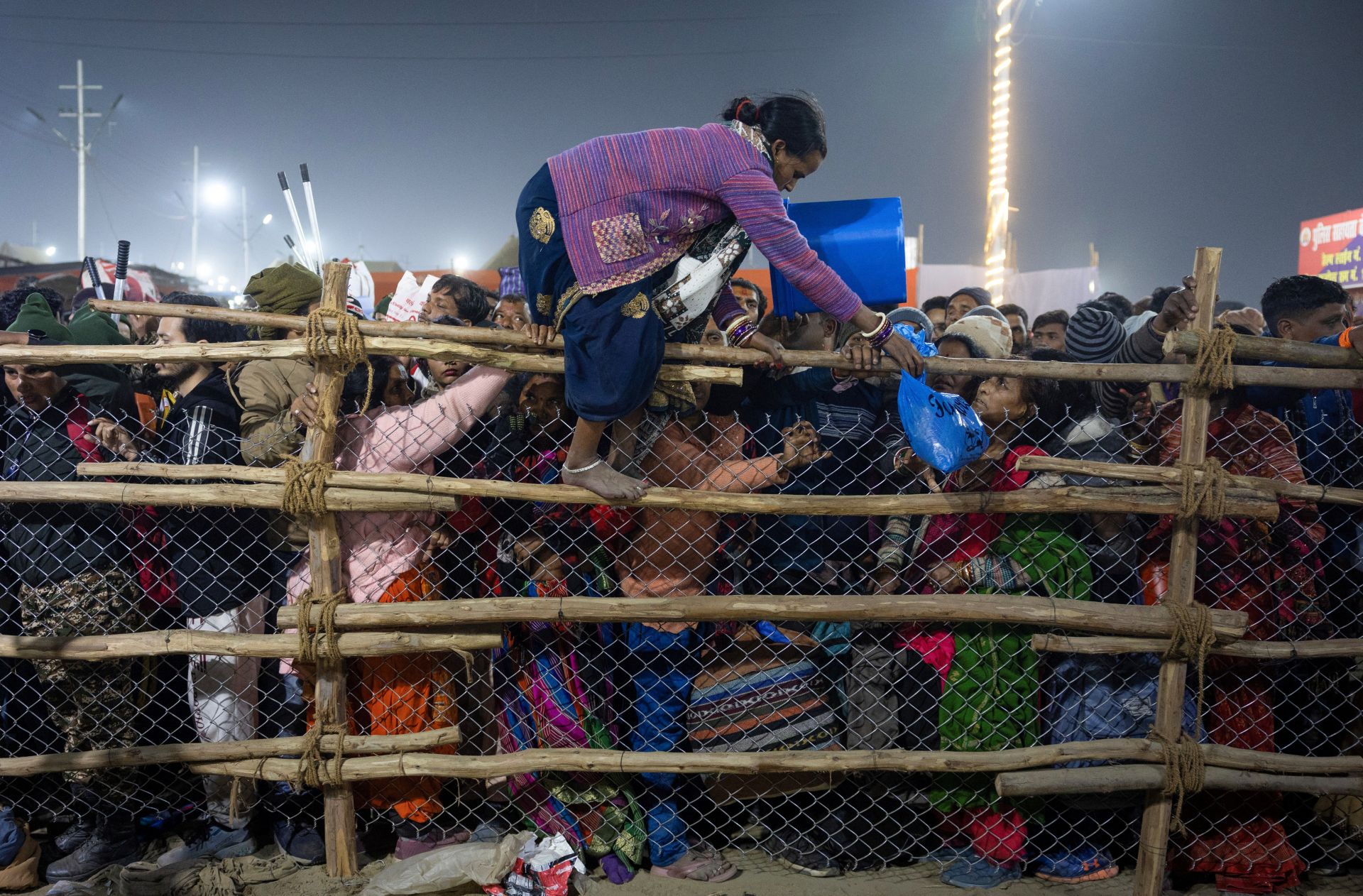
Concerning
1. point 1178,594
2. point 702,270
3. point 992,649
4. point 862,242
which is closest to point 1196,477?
point 1178,594

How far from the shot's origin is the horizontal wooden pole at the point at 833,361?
2822mm

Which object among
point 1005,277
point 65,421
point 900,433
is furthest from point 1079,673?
point 1005,277

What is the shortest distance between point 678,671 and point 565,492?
34.3 inches

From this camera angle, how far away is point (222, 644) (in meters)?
3.01

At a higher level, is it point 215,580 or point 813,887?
point 215,580

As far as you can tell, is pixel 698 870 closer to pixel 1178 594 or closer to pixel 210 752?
pixel 210 752

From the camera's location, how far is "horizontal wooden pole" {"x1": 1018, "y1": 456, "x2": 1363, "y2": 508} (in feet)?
9.40

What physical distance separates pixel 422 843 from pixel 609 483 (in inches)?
64.9

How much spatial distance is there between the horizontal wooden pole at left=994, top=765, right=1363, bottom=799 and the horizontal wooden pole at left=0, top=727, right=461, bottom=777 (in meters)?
2.11

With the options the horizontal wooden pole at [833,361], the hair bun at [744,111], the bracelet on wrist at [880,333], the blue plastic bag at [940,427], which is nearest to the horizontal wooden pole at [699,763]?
the blue plastic bag at [940,427]

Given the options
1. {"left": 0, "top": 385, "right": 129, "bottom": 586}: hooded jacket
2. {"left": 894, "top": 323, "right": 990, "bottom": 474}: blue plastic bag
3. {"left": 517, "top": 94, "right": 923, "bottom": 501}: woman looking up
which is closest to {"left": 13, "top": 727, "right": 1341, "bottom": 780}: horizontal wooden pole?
{"left": 0, "top": 385, "right": 129, "bottom": 586}: hooded jacket

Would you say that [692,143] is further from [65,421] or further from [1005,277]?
[1005,277]

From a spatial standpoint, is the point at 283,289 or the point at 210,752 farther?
the point at 283,289

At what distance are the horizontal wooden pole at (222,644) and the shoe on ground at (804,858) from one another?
55.3 inches
